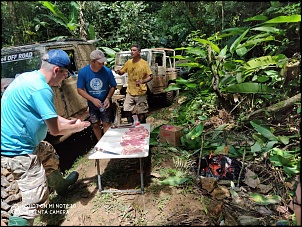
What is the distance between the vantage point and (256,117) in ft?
14.5

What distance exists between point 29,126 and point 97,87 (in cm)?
193

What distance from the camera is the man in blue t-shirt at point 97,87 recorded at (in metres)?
4.02

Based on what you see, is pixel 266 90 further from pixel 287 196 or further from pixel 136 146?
pixel 136 146

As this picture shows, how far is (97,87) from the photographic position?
413 centimetres

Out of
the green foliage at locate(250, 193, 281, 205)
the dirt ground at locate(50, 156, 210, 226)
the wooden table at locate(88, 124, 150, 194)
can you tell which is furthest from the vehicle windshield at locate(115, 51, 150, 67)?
the green foliage at locate(250, 193, 281, 205)

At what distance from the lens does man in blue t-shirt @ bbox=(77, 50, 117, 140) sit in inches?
158

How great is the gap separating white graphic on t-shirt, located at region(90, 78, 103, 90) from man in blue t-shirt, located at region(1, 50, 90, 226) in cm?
167

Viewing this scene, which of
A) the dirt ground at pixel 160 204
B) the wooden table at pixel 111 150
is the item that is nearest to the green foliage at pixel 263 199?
the dirt ground at pixel 160 204

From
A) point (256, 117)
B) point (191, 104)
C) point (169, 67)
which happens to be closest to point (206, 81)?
point (191, 104)

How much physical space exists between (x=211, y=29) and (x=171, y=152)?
259 inches

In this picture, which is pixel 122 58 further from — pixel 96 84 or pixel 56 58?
pixel 56 58

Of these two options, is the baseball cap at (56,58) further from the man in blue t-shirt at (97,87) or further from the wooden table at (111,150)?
the man in blue t-shirt at (97,87)

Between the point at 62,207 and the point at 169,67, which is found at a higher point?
the point at 169,67

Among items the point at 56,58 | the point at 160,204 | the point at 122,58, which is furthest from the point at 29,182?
the point at 122,58
